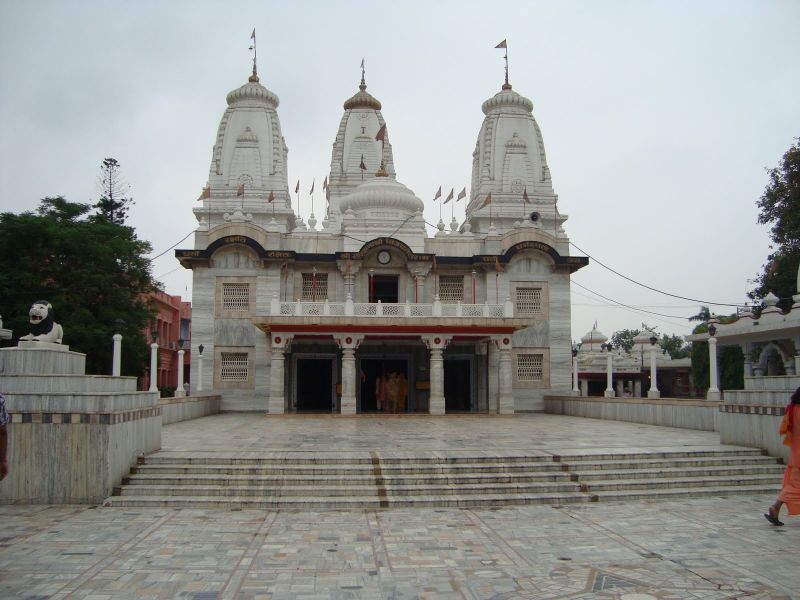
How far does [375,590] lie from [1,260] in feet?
90.6

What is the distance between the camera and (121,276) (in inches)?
1233

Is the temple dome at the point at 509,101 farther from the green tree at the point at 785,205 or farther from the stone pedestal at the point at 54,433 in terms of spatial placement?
the stone pedestal at the point at 54,433

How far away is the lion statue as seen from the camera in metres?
10.6

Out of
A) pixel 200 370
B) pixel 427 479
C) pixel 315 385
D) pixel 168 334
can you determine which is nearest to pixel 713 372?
pixel 427 479

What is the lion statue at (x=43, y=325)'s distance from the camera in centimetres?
1059

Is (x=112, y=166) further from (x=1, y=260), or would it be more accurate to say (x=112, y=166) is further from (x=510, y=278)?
(x=510, y=278)

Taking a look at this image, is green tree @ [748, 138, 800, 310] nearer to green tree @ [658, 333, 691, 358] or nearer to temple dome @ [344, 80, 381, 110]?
temple dome @ [344, 80, 381, 110]

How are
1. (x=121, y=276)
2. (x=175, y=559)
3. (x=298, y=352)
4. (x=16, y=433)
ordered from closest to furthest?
(x=175, y=559) < (x=16, y=433) < (x=298, y=352) < (x=121, y=276)

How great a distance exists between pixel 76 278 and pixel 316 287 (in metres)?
9.59

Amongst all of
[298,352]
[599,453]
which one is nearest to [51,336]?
[599,453]

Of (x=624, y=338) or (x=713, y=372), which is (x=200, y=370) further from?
(x=624, y=338)

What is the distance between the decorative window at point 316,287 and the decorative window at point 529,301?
7.74 m

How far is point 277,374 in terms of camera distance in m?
25.6

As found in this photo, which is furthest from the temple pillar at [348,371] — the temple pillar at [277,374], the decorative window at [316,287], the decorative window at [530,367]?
the decorative window at [530,367]
